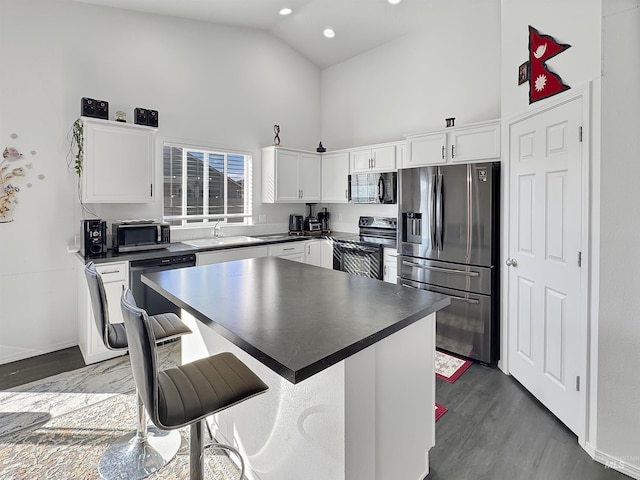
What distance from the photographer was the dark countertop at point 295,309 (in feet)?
3.58

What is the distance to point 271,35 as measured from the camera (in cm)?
496

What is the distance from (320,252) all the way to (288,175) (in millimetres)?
1203

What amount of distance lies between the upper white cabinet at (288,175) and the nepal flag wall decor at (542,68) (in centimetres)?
310

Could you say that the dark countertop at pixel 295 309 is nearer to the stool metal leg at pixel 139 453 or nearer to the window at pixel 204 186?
the stool metal leg at pixel 139 453

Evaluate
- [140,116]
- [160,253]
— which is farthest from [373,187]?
[140,116]

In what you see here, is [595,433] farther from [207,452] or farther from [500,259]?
[207,452]

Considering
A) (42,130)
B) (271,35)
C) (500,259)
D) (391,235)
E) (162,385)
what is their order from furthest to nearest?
(271,35)
(391,235)
(42,130)
(500,259)
(162,385)

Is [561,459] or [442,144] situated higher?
[442,144]

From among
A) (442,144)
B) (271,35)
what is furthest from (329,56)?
(442,144)

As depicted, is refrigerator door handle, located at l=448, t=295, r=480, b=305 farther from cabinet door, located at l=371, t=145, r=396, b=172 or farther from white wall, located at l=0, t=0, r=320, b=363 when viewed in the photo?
white wall, located at l=0, t=0, r=320, b=363

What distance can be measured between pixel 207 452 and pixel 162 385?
0.95 meters

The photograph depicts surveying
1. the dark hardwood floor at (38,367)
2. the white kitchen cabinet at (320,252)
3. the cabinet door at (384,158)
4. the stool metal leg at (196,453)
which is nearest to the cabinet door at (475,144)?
the cabinet door at (384,158)

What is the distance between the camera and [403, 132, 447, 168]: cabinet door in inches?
142

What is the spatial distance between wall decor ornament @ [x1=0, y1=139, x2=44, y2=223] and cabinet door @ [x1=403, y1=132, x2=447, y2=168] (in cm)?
383
